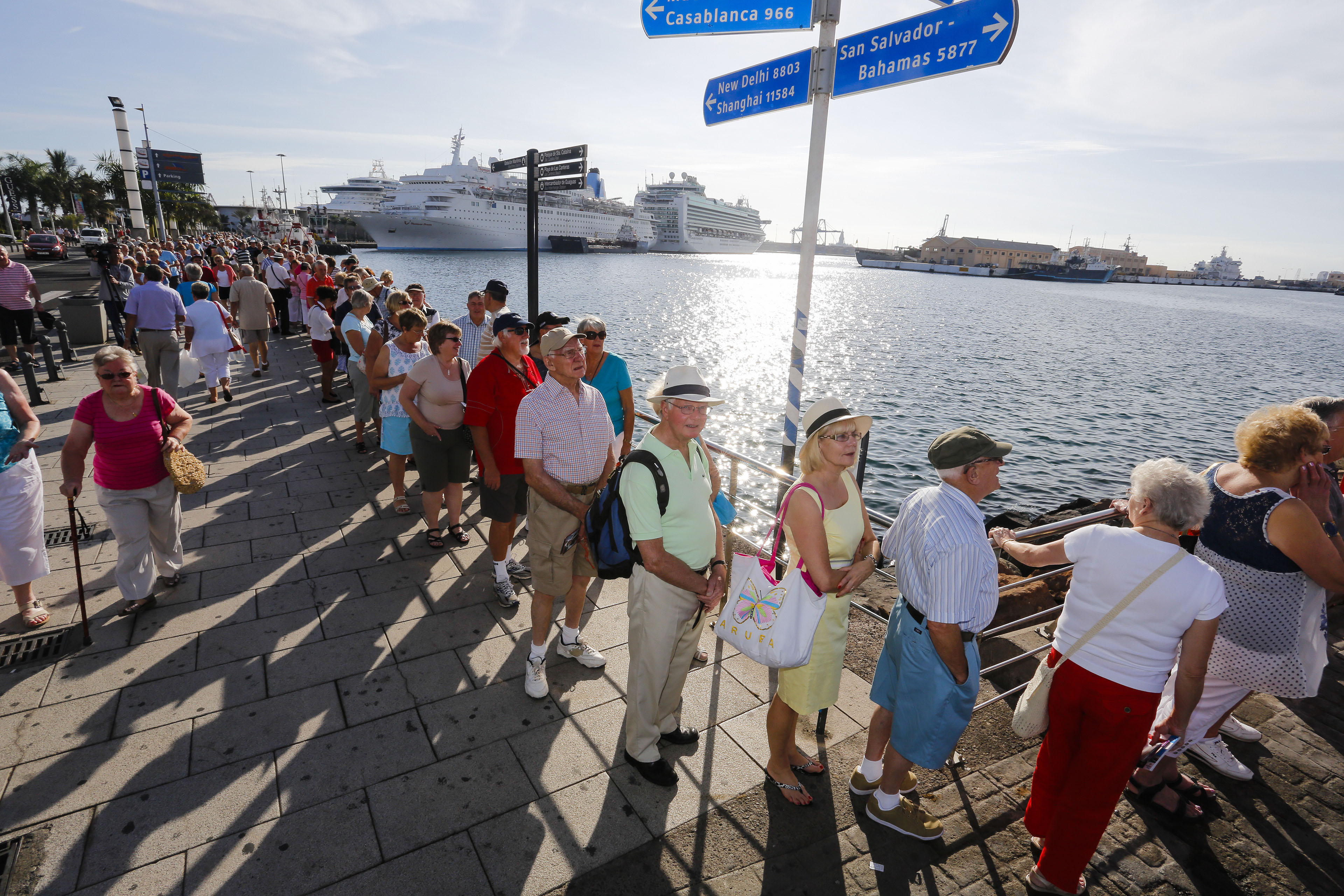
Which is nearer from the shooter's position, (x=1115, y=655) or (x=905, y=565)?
(x=1115, y=655)

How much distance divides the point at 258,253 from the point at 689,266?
7294 centimetres

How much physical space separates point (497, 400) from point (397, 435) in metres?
1.96

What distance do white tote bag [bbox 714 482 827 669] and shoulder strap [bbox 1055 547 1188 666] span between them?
97 centimetres

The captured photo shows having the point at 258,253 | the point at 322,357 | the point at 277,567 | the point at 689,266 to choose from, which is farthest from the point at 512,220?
the point at 277,567

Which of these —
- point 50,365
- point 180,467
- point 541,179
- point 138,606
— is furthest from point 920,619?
point 50,365

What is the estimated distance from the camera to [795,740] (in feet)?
10.6

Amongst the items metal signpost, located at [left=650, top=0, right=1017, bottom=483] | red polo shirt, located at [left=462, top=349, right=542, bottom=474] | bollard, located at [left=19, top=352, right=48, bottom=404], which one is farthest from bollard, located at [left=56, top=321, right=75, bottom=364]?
metal signpost, located at [left=650, top=0, right=1017, bottom=483]

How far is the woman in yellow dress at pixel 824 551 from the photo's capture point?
2.49 m

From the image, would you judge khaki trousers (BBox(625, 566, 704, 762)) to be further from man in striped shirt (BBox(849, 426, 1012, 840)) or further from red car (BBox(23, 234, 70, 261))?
red car (BBox(23, 234, 70, 261))

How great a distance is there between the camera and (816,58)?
400cm

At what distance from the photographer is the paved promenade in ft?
8.21

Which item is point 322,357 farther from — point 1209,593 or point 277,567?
point 1209,593

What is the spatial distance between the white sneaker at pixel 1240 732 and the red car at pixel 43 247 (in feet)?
183

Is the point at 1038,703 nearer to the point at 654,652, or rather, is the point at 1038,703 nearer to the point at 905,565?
the point at 905,565
